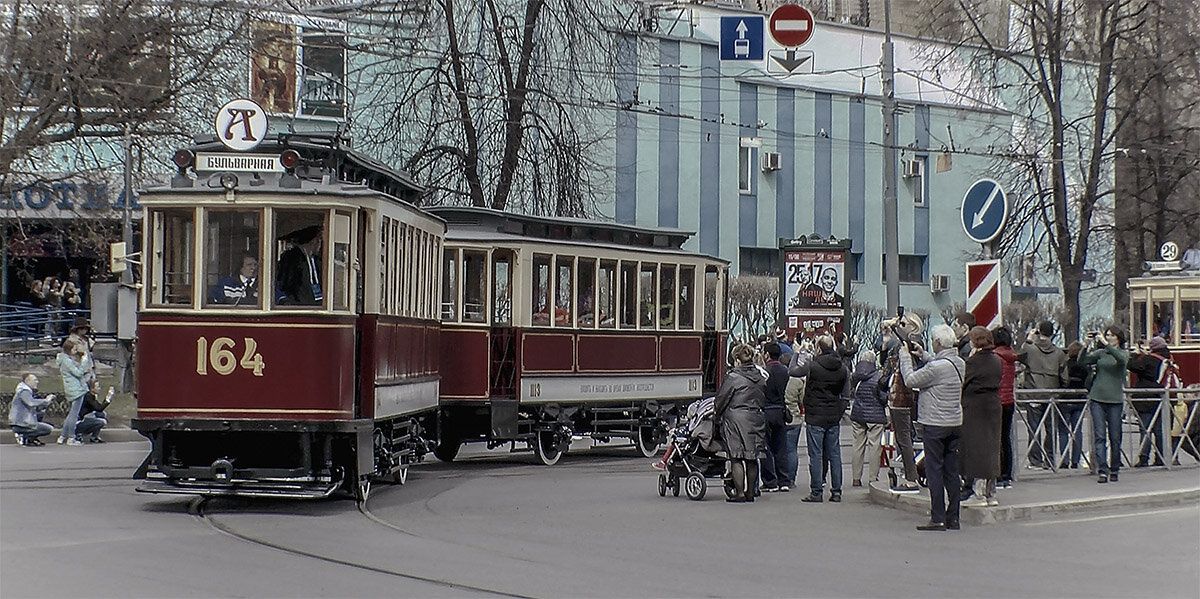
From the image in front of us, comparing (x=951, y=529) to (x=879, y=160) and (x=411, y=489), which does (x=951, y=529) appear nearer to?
(x=411, y=489)

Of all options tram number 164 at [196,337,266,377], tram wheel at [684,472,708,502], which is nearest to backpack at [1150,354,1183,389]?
tram wheel at [684,472,708,502]

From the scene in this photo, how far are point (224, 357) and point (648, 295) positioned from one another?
10.1 meters

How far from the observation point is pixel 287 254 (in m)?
15.3

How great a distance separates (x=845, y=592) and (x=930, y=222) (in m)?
44.2

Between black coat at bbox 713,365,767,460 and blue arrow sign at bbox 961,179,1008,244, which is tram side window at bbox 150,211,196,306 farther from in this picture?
blue arrow sign at bbox 961,179,1008,244

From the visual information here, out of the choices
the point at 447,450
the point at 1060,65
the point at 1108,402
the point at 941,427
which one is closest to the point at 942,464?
the point at 941,427

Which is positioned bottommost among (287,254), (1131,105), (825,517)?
(825,517)

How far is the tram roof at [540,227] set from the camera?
72.3ft

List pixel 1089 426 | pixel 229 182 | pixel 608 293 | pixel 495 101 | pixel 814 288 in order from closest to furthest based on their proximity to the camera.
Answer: pixel 229 182 < pixel 1089 426 < pixel 608 293 < pixel 495 101 < pixel 814 288

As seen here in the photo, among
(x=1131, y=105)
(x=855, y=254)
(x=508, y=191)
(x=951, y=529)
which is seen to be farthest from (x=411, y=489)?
(x=855, y=254)

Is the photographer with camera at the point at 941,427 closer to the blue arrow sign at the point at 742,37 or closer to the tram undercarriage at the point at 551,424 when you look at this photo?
the tram undercarriage at the point at 551,424

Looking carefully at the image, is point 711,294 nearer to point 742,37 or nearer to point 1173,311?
point 742,37

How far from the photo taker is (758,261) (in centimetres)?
5075

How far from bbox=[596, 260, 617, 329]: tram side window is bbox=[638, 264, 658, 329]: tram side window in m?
0.66
